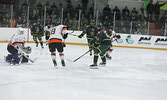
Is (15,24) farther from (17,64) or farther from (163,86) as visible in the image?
(163,86)

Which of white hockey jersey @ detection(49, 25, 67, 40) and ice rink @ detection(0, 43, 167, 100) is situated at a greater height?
white hockey jersey @ detection(49, 25, 67, 40)

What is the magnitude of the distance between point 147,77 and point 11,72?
9.47ft

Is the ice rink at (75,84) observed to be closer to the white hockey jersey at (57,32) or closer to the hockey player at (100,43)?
the hockey player at (100,43)

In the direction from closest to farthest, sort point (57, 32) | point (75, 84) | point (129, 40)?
point (75, 84)
point (57, 32)
point (129, 40)

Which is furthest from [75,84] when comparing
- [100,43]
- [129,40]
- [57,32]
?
[129,40]

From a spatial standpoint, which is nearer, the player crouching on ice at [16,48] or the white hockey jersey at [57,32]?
the white hockey jersey at [57,32]

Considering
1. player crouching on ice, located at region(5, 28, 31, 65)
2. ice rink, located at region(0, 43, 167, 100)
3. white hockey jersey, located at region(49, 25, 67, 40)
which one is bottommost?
ice rink, located at region(0, 43, 167, 100)

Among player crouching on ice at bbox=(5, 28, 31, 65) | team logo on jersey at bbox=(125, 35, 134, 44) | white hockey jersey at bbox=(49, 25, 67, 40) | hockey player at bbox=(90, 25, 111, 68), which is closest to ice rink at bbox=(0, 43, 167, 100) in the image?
player crouching on ice at bbox=(5, 28, 31, 65)

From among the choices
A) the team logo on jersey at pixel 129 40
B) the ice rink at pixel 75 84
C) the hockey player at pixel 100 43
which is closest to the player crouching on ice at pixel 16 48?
the ice rink at pixel 75 84

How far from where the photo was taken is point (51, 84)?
419 cm

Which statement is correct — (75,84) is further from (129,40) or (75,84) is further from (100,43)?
(129,40)

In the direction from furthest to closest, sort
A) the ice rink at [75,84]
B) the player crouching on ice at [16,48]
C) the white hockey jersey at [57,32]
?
the player crouching on ice at [16,48] → the white hockey jersey at [57,32] → the ice rink at [75,84]

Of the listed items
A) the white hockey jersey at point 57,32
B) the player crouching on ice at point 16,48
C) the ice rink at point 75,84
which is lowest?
the ice rink at point 75,84

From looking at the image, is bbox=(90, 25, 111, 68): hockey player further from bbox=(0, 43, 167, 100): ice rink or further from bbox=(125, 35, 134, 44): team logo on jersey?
bbox=(125, 35, 134, 44): team logo on jersey
